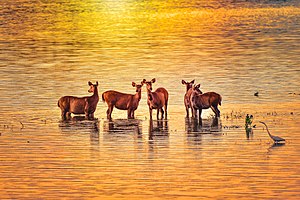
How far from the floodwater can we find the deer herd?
0.30 metres

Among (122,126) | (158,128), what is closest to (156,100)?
(122,126)

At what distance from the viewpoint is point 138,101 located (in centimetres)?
2777

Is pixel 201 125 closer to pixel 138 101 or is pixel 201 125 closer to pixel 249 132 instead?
pixel 249 132

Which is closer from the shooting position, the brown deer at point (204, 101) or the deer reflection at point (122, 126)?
the deer reflection at point (122, 126)

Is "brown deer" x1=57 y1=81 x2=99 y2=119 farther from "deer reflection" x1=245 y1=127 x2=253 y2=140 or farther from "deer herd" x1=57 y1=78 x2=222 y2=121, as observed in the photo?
"deer reflection" x1=245 y1=127 x2=253 y2=140

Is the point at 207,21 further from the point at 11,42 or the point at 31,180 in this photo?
the point at 31,180

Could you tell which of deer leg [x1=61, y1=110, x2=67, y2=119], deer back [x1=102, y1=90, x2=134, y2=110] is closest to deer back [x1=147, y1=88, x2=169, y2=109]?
deer back [x1=102, y1=90, x2=134, y2=110]

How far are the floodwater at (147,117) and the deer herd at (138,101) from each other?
0.30m

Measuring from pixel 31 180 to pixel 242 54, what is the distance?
91.5ft

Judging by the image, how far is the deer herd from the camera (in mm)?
27312

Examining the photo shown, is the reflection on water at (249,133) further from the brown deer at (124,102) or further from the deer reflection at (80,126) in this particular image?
the brown deer at (124,102)

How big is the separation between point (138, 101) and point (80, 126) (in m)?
1.91

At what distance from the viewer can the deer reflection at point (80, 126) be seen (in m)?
25.3

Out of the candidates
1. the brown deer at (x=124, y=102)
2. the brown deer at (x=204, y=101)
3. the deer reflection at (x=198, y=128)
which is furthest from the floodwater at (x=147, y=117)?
the brown deer at (x=204, y=101)
